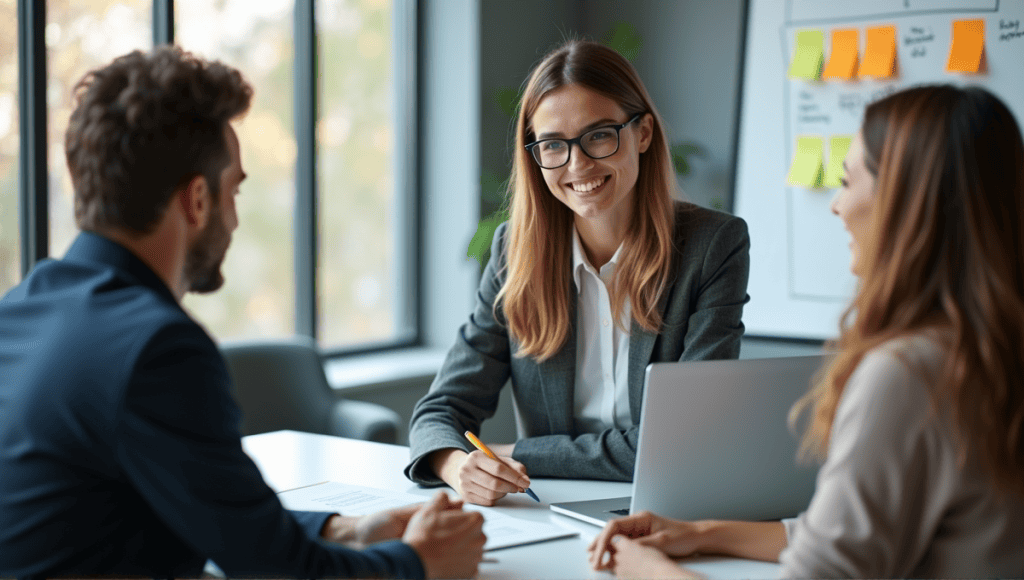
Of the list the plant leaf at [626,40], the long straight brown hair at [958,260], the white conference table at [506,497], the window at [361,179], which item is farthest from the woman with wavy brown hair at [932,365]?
the window at [361,179]

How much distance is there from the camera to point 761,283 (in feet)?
11.0

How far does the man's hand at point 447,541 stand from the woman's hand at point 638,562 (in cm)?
18

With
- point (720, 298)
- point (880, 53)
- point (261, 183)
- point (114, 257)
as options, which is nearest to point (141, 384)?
point (114, 257)

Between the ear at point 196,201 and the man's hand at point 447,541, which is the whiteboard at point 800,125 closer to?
the man's hand at point 447,541

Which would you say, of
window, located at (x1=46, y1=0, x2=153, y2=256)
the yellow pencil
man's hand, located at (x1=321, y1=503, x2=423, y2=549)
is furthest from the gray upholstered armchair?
man's hand, located at (x1=321, y1=503, x2=423, y2=549)

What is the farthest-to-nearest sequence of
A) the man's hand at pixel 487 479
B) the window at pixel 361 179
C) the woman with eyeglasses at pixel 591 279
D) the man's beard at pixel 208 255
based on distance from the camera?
the window at pixel 361 179
the woman with eyeglasses at pixel 591 279
the man's hand at pixel 487 479
the man's beard at pixel 208 255

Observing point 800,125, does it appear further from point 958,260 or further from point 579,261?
point 958,260

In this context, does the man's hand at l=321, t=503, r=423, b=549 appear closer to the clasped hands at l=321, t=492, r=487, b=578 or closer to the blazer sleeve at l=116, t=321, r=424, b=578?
the clasped hands at l=321, t=492, r=487, b=578

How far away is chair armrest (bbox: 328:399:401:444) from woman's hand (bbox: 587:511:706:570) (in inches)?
67.6

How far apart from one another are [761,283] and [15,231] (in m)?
2.51

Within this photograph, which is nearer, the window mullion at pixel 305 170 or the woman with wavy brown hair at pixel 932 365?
the woman with wavy brown hair at pixel 932 365

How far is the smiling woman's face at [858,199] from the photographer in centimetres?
110

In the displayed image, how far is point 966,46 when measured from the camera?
2855 millimetres

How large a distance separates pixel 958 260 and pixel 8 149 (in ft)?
8.77
